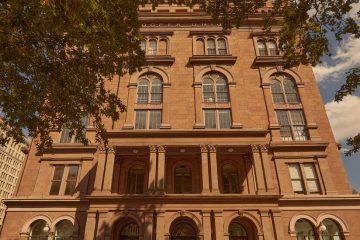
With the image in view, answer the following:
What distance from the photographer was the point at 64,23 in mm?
9836

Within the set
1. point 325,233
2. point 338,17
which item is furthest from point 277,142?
point 338,17

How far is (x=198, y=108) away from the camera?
2391 cm

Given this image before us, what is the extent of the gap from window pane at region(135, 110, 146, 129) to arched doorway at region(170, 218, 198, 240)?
8323 millimetres

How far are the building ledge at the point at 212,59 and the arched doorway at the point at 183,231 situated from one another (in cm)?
1452

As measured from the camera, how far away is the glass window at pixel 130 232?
20069mm

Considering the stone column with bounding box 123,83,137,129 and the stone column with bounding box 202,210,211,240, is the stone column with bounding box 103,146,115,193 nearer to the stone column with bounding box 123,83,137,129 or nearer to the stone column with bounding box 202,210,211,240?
the stone column with bounding box 123,83,137,129

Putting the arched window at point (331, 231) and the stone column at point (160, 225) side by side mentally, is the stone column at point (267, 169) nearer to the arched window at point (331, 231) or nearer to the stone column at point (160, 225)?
the arched window at point (331, 231)

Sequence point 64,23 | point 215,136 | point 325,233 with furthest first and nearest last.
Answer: point 215,136, point 325,233, point 64,23

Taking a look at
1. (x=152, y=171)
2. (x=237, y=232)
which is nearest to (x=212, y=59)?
(x=152, y=171)

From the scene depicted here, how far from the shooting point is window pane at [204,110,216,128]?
23281mm

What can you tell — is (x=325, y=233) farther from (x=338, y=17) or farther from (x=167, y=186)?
(x=338, y=17)

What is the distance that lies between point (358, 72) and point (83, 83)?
12.9 meters

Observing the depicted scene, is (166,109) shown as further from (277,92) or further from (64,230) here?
(64,230)

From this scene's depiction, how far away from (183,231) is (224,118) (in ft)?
31.5
